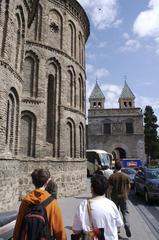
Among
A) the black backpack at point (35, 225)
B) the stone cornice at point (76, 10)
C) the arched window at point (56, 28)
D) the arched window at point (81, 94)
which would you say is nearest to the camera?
the black backpack at point (35, 225)

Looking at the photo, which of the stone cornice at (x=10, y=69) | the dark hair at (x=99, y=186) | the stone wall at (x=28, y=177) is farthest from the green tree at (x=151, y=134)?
the dark hair at (x=99, y=186)

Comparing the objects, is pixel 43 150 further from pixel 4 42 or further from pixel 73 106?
pixel 4 42

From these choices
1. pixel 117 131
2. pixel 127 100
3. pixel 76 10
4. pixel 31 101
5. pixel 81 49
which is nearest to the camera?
pixel 31 101

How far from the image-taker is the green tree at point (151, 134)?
56531mm

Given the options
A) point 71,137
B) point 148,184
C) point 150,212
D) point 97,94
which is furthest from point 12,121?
point 97,94

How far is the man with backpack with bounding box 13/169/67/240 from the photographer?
325 centimetres

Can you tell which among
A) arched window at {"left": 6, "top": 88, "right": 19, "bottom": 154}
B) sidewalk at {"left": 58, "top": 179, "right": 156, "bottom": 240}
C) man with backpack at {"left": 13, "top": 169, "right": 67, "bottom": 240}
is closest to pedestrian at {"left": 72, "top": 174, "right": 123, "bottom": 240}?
man with backpack at {"left": 13, "top": 169, "right": 67, "bottom": 240}

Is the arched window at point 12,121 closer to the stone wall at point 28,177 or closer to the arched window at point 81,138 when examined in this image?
the stone wall at point 28,177

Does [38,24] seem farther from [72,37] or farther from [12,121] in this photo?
[12,121]

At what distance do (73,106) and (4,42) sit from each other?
8.34 metres

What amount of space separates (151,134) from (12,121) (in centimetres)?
4727

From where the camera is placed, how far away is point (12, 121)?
1298cm

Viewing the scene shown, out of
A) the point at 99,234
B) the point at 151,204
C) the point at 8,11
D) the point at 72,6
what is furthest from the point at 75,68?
the point at 99,234

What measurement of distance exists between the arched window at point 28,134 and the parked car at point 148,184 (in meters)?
6.35
